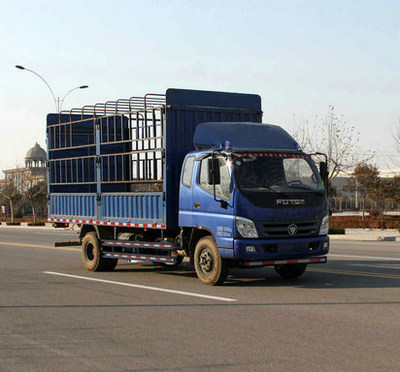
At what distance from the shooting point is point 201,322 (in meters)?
8.48

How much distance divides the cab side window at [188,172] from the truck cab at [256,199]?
0.06 feet

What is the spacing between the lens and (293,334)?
25.0ft

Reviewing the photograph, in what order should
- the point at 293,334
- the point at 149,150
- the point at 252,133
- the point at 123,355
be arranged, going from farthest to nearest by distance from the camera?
the point at 149,150, the point at 252,133, the point at 293,334, the point at 123,355

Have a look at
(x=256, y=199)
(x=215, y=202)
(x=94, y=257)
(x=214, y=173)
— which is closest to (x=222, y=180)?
(x=214, y=173)

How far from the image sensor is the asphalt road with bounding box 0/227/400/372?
21.4 feet

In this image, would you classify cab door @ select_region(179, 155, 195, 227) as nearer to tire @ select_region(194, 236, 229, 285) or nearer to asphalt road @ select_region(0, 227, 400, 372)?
tire @ select_region(194, 236, 229, 285)

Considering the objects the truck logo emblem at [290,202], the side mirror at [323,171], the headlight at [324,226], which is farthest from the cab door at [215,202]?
the side mirror at [323,171]

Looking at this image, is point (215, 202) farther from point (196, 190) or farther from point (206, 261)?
point (206, 261)

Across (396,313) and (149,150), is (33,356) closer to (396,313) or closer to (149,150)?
(396,313)

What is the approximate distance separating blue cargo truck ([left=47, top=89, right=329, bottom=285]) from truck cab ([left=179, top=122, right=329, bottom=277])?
0.06 ft

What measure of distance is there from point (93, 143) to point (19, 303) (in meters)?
6.79

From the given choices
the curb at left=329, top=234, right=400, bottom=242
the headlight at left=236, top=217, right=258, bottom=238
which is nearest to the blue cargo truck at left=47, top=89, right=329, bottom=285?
the headlight at left=236, top=217, right=258, bottom=238

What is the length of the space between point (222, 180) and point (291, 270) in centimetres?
252

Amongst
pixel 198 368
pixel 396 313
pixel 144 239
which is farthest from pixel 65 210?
pixel 198 368
